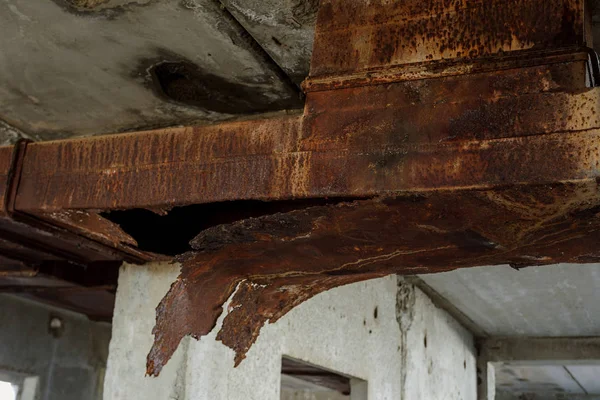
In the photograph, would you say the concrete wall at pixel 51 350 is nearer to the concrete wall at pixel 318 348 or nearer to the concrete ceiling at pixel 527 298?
the concrete wall at pixel 318 348

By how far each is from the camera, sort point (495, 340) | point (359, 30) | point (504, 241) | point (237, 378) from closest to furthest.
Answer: point (504, 241), point (359, 30), point (237, 378), point (495, 340)

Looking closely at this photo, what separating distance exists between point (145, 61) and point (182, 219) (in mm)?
902

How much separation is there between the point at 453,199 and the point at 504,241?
0.58 feet

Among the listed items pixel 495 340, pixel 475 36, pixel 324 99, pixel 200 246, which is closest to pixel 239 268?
pixel 200 246

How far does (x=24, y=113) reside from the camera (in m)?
2.66

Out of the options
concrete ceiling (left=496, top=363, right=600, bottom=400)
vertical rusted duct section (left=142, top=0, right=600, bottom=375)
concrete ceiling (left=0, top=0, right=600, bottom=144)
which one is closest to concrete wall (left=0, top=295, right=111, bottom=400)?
concrete ceiling (left=0, top=0, right=600, bottom=144)

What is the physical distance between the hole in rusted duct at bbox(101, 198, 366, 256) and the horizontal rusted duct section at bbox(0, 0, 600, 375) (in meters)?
0.01

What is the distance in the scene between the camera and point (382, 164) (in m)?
1.15

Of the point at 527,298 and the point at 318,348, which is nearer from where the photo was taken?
the point at 318,348

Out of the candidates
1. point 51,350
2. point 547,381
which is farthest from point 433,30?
point 547,381

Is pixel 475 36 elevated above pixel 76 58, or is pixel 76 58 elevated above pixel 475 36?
pixel 76 58

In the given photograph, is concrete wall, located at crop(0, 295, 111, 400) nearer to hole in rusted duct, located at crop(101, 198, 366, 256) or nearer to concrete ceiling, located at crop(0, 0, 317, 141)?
concrete ceiling, located at crop(0, 0, 317, 141)

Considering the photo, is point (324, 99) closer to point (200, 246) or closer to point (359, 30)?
point (359, 30)

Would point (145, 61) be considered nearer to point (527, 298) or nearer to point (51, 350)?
point (51, 350)
